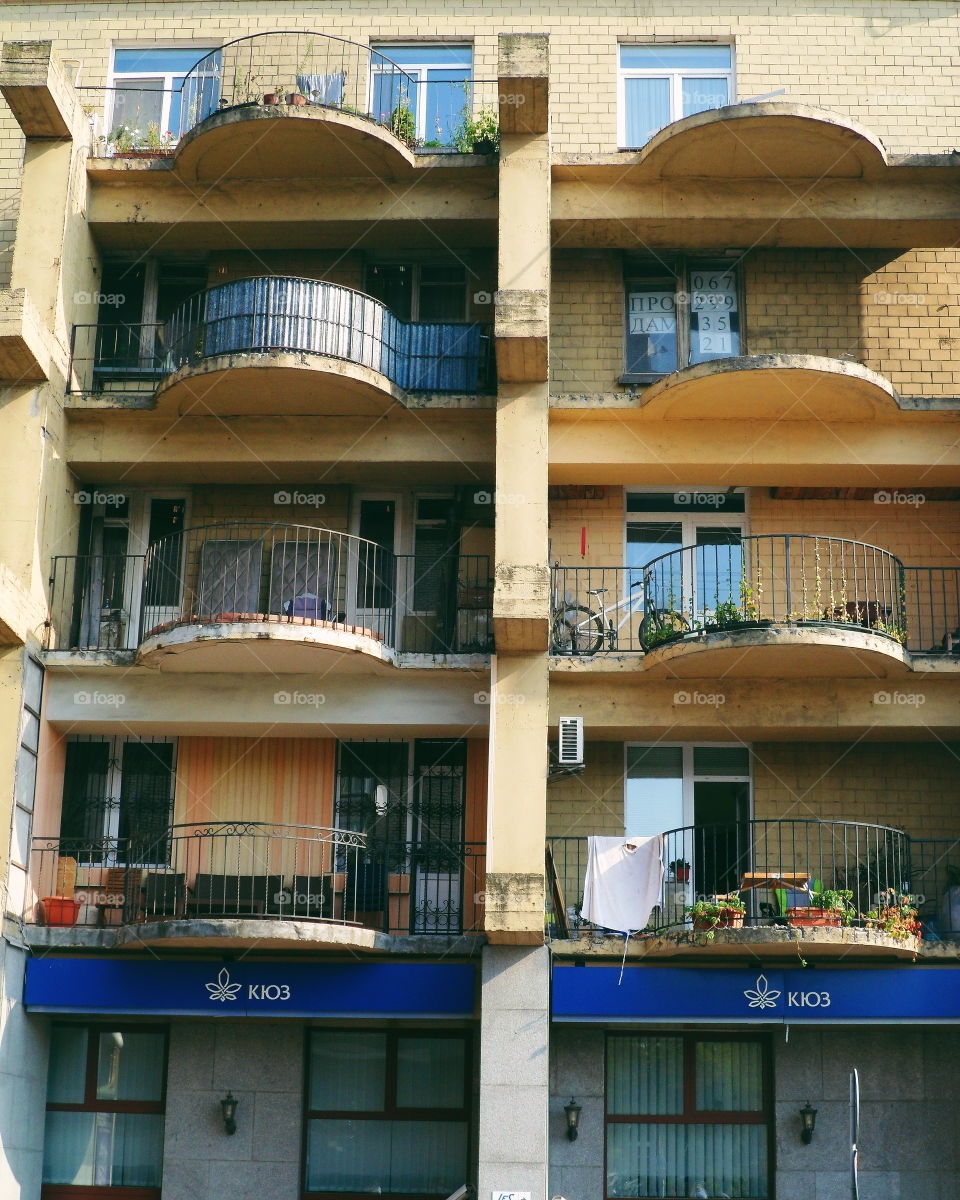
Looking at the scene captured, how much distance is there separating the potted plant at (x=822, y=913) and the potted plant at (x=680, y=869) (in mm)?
1795

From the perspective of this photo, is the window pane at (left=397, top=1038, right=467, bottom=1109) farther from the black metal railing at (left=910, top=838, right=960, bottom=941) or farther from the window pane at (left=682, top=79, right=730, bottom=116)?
the window pane at (left=682, top=79, right=730, bottom=116)

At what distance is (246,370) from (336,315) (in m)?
1.54

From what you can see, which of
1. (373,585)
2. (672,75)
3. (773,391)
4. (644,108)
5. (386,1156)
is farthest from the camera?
(672,75)

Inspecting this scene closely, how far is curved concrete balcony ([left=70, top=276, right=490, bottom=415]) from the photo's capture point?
19.8m

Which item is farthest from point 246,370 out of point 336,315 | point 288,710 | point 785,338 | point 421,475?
point 785,338

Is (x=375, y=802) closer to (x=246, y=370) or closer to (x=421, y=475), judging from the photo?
(x=421, y=475)

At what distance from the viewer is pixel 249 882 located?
19516 mm

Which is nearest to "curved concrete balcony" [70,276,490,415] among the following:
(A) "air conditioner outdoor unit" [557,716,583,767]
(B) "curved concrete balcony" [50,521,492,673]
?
(B) "curved concrete balcony" [50,521,492,673]

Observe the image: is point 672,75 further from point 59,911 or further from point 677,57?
point 59,911

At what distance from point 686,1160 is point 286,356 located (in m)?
10.7

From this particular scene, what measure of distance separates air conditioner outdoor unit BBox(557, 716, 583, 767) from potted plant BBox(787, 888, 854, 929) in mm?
3017

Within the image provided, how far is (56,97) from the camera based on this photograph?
20484 millimetres

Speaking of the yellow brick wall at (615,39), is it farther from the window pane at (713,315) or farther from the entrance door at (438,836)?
the entrance door at (438,836)

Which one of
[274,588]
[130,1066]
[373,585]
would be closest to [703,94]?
[373,585]
